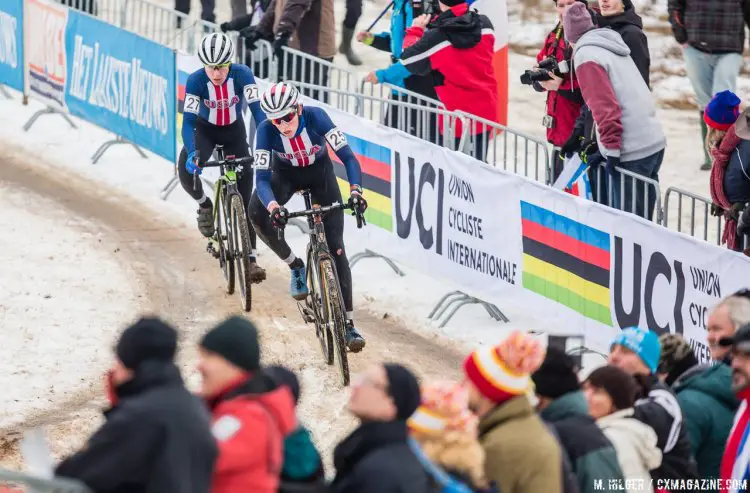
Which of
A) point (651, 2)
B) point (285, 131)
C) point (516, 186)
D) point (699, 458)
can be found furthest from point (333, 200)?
point (651, 2)

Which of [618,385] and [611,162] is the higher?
[618,385]

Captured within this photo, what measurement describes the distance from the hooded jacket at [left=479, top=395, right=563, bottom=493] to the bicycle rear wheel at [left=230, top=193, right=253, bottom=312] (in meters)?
6.50

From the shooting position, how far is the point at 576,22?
439 inches

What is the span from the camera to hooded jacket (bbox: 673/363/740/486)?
21.7 ft

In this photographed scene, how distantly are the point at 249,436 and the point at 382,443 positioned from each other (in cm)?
48

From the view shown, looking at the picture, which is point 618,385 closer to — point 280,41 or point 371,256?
point 371,256

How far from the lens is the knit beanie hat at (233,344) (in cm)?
521

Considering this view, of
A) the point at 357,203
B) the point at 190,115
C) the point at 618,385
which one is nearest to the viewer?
the point at 618,385

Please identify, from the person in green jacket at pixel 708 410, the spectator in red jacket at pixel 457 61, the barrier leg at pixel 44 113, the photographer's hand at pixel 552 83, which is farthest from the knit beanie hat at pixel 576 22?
the barrier leg at pixel 44 113

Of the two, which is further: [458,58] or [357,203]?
[458,58]

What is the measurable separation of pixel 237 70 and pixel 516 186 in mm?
2780

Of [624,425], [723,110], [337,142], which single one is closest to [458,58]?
[337,142]

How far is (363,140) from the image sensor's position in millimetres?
12586

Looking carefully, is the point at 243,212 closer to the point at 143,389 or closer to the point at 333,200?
the point at 333,200
